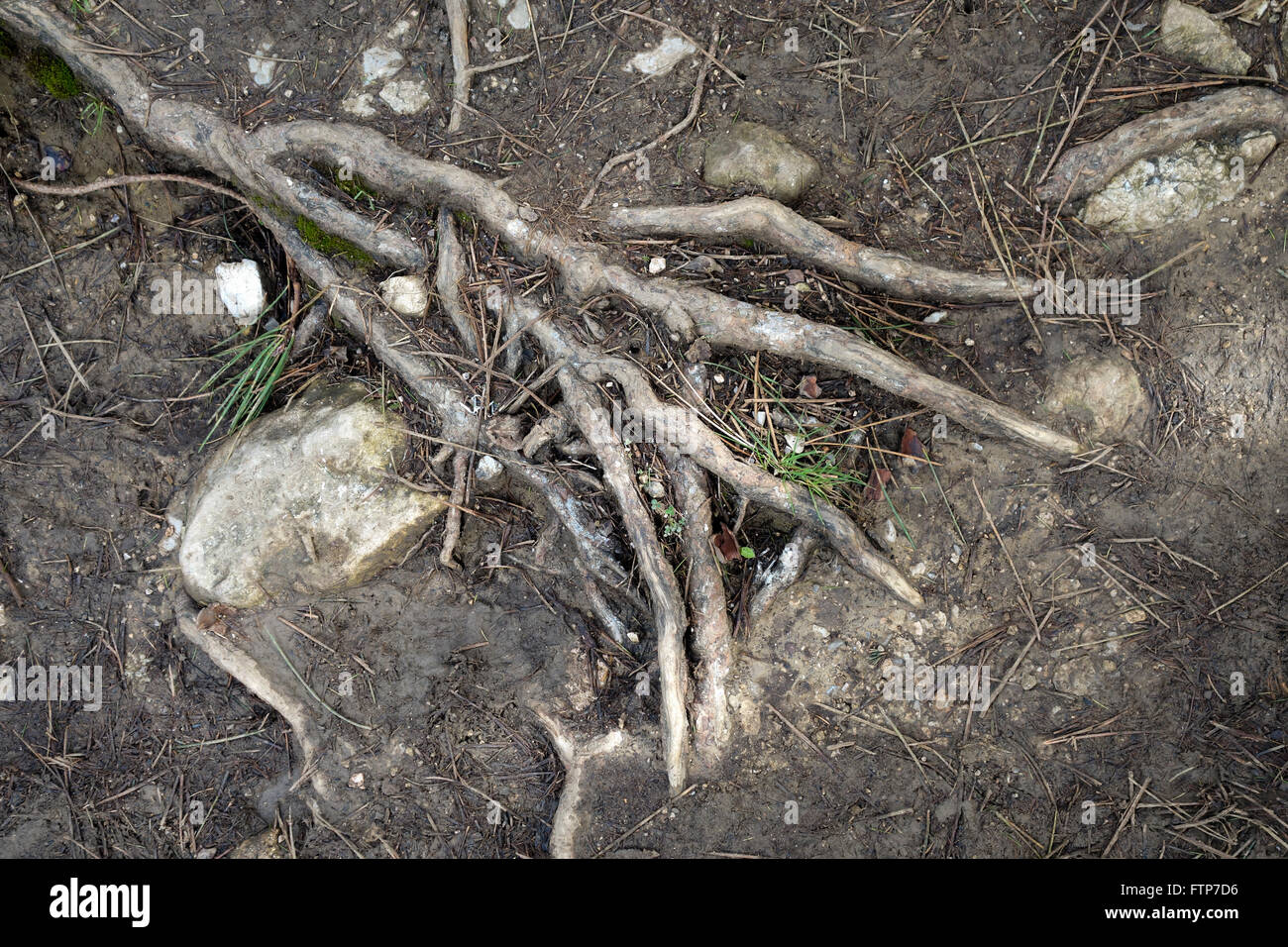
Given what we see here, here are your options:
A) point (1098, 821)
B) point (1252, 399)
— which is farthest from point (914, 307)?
point (1098, 821)

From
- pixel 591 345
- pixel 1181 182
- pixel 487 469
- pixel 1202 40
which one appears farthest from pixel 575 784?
pixel 1202 40

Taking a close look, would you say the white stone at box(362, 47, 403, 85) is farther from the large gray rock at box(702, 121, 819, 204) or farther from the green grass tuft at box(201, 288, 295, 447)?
the large gray rock at box(702, 121, 819, 204)

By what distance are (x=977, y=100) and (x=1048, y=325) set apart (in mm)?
1153

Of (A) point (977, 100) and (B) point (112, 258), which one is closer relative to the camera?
(A) point (977, 100)

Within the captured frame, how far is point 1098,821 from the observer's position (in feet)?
11.2

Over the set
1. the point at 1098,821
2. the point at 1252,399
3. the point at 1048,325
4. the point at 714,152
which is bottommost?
the point at 1098,821

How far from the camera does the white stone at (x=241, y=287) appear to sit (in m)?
3.86

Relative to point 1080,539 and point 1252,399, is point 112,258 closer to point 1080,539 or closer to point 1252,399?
point 1080,539

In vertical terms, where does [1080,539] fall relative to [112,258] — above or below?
below

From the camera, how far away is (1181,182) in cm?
336

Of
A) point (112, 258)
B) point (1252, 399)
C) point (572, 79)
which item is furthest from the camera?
point (112, 258)

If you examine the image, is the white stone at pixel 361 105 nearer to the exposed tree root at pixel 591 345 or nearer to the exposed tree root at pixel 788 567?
the exposed tree root at pixel 591 345

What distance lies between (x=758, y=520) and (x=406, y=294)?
210 centimetres

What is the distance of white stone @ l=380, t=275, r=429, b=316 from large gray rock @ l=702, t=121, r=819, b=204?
59.6 inches
